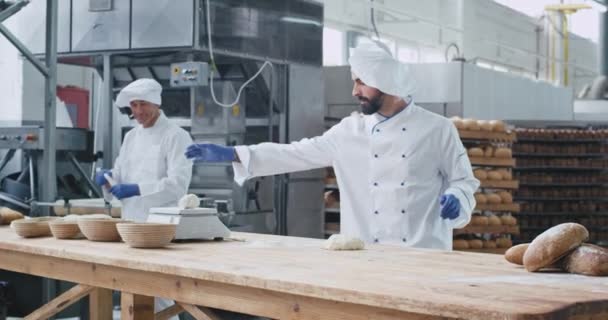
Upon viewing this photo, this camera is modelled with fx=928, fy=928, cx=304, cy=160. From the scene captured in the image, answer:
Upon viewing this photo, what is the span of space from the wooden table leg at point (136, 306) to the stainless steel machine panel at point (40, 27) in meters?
3.67

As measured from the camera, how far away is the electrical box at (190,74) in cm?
574

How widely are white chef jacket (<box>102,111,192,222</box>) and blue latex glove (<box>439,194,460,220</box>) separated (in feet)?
6.74

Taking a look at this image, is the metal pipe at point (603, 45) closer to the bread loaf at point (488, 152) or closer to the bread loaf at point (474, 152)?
the bread loaf at point (488, 152)

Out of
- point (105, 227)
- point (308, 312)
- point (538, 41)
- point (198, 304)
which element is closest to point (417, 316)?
point (308, 312)

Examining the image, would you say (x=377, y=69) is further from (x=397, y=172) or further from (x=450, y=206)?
(x=450, y=206)

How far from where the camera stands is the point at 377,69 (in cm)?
374

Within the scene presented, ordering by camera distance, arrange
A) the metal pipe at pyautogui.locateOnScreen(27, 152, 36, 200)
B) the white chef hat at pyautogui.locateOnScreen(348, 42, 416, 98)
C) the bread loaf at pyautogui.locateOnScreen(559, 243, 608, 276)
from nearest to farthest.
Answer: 1. the bread loaf at pyautogui.locateOnScreen(559, 243, 608, 276)
2. the white chef hat at pyautogui.locateOnScreen(348, 42, 416, 98)
3. the metal pipe at pyautogui.locateOnScreen(27, 152, 36, 200)

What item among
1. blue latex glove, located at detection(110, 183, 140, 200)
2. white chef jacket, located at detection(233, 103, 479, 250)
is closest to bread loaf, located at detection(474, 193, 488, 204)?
blue latex glove, located at detection(110, 183, 140, 200)

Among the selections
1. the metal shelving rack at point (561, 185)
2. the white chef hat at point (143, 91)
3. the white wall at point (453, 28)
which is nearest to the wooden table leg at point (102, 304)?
the white chef hat at point (143, 91)

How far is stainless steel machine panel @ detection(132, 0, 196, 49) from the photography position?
5.63m

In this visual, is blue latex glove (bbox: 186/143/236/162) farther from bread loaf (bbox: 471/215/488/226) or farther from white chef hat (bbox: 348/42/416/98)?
bread loaf (bbox: 471/215/488/226)

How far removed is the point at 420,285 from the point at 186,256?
2.97 feet

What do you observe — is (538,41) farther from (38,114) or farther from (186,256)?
(186,256)

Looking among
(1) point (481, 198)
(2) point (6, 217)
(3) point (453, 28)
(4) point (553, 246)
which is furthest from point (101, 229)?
(3) point (453, 28)
